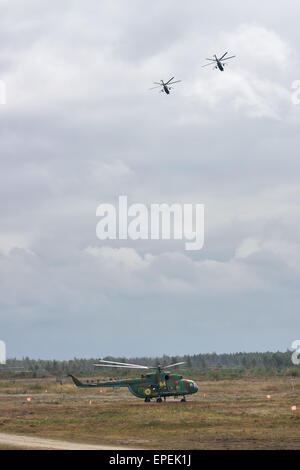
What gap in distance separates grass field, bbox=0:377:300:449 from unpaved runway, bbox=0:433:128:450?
4.68ft

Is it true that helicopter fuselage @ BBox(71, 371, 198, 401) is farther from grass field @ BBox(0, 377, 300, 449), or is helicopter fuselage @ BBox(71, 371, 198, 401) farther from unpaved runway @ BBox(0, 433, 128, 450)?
unpaved runway @ BBox(0, 433, 128, 450)

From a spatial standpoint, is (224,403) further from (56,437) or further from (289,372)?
(289,372)

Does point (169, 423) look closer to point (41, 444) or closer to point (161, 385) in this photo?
point (41, 444)

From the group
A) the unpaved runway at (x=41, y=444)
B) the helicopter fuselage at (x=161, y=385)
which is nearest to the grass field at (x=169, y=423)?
the helicopter fuselage at (x=161, y=385)

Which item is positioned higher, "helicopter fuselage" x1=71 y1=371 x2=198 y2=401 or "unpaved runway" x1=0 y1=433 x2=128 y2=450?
"helicopter fuselage" x1=71 y1=371 x2=198 y2=401

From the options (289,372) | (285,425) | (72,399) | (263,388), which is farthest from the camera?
(289,372)

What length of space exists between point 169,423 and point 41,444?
35.0 feet

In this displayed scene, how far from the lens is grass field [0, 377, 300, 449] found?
33938 millimetres

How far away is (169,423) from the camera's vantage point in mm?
41000

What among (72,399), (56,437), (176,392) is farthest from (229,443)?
(72,399)

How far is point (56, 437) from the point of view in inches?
1435

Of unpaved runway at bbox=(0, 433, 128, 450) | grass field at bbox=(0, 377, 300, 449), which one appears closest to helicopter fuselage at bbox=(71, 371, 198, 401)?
grass field at bbox=(0, 377, 300, 449)

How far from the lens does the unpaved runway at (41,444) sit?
103 ft
